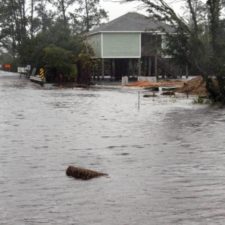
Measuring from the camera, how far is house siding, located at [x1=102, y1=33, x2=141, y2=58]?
2393 inches

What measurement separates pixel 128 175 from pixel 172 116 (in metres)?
12.4

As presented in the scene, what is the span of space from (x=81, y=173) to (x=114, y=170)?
32.9 inches

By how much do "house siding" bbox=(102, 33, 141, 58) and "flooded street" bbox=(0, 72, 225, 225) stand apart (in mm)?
39314

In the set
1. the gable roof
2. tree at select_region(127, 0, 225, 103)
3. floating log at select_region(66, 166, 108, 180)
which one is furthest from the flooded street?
the gable roof

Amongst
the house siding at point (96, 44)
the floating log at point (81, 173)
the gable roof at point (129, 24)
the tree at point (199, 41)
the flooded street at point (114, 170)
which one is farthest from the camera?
the house siding at point (96, 44)

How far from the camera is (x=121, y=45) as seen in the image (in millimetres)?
60969

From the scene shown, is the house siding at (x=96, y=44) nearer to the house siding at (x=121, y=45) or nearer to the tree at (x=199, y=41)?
the house siding at (x=121, y=45)

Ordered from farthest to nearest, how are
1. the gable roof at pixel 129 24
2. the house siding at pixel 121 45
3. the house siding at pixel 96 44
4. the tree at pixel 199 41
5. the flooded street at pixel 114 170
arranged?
the house siding at pixel 96 44 < the house siding at pixel 121 45 < the gable roof at pixel 129 24 < the tree at pixel 199 41 < the flooded street at pixel 114 170

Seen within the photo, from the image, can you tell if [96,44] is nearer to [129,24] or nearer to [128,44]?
[129,24]

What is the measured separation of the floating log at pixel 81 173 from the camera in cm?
1050

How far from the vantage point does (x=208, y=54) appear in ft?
102

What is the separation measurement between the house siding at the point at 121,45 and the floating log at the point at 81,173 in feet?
166

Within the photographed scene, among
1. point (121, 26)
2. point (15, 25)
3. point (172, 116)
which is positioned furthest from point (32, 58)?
point (172, 116)

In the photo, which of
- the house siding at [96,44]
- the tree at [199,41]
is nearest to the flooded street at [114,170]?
the tree at [199,41]
